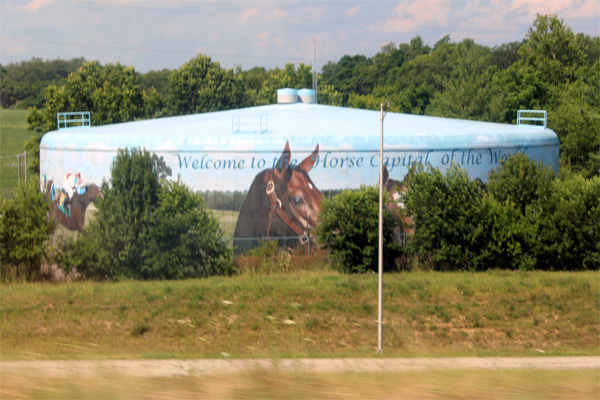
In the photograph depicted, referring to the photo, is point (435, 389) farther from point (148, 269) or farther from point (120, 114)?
point (120, 114)

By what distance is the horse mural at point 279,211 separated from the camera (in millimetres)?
30250

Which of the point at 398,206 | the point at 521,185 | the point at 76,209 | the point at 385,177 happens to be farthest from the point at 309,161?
the point at 76,209

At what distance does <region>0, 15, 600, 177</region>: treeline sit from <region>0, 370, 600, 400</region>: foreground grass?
43.2 m

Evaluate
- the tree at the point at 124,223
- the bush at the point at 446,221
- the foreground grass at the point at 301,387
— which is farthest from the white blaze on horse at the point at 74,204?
the foreground grass at the point at 301,387

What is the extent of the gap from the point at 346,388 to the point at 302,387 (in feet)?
1.90

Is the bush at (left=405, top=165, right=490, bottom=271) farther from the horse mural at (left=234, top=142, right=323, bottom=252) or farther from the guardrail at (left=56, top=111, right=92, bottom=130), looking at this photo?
the guardrail at (left=56, top=111, right=92, bottom=130)

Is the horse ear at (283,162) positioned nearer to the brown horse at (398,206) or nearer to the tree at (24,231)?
the brown horse at (398,206)

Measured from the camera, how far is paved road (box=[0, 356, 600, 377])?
429 inches

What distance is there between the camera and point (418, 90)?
82.8 metres

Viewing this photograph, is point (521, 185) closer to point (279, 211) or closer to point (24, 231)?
point (279, 211)

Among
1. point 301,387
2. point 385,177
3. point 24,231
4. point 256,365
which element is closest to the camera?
point 301,387

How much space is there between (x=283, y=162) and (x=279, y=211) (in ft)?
6.91

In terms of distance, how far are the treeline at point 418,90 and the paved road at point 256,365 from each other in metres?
36.7

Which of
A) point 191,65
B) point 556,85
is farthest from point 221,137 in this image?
point 556,85
